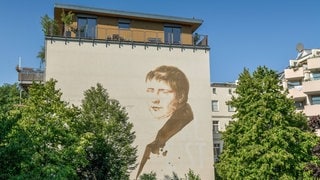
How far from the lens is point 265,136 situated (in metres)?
30.3

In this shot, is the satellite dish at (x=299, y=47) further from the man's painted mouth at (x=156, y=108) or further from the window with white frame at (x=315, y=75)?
the man's painted mouth at (x=156, y=108)

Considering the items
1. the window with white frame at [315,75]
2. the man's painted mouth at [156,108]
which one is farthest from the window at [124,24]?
the window with white frame at [315,75]

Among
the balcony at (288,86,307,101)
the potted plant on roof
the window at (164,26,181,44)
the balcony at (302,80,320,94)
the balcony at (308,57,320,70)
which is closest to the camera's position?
the potted plant on roof

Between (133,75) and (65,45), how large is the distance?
6.67m

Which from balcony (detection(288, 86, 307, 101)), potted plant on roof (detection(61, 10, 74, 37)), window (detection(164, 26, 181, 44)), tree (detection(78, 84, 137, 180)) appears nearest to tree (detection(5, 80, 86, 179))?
tree (detection(78, 84, 137, 180))

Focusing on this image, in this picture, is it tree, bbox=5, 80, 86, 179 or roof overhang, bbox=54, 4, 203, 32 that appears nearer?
tree, bbox=5, 80, 86, 179

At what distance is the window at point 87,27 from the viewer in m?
37.3

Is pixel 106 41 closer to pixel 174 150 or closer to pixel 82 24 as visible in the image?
pixel 82 24

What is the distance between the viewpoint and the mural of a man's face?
37.2 metres

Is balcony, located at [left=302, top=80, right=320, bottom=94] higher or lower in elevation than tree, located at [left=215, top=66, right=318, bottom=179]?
higher

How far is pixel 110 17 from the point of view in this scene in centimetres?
3897

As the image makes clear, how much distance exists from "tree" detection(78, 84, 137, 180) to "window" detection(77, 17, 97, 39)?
347 inches

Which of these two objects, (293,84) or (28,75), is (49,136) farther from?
(293,84)

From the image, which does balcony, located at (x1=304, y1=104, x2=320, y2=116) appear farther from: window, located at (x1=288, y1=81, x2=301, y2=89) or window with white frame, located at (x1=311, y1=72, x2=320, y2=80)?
window, located at (x1=288, y1=81, x2=301, y2=89)
